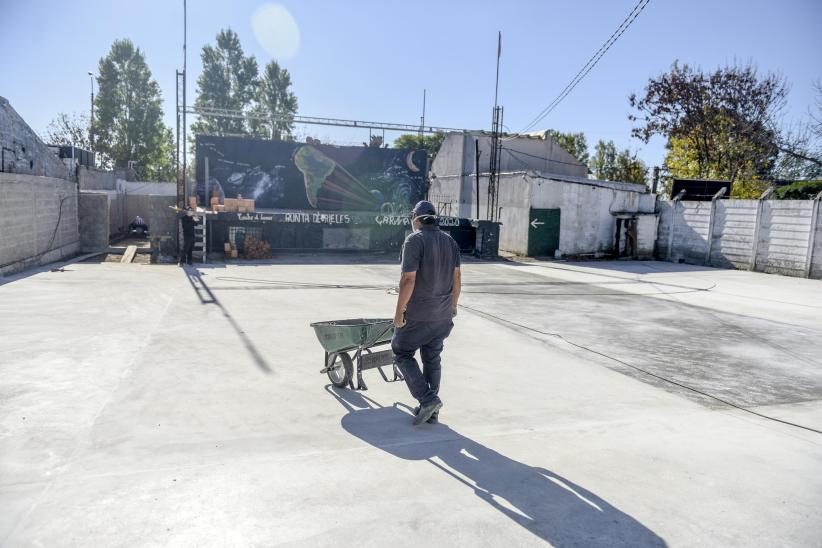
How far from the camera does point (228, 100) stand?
5984 centimetres

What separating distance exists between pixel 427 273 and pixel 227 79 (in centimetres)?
6184

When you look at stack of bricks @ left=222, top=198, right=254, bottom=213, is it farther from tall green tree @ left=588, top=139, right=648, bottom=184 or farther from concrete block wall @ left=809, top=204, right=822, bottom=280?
tall green tree @ left=588, top=139, right=648, bottom=184

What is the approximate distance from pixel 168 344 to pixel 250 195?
22.6m

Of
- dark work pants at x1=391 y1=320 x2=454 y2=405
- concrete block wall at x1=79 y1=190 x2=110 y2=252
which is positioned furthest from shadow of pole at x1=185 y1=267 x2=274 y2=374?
concrete block wall at x1=79 y1=190 x2=110 y2=252

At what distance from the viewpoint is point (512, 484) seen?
4109 millimetres

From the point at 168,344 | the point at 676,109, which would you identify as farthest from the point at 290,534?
the point at 676,109

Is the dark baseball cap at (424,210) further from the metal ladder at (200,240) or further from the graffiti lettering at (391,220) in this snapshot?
the graffiti lettering at (391,220)

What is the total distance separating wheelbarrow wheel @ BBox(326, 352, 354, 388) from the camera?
241 inches

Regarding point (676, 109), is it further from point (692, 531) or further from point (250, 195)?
point (692, 531)

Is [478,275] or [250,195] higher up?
[250,195]

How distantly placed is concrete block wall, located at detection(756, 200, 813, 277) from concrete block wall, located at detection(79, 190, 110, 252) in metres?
25.5

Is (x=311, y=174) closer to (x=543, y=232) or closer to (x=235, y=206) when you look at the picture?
(x=235, y=206)

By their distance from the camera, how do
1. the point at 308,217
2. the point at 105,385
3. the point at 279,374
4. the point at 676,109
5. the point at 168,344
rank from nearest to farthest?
1. the point at 105,385
2. the point at 279,374
3. the point at 168,344
4. the point at 308,217
5. the point at 676,109

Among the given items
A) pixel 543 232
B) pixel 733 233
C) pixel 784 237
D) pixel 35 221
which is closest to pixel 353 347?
pixel 35 221
